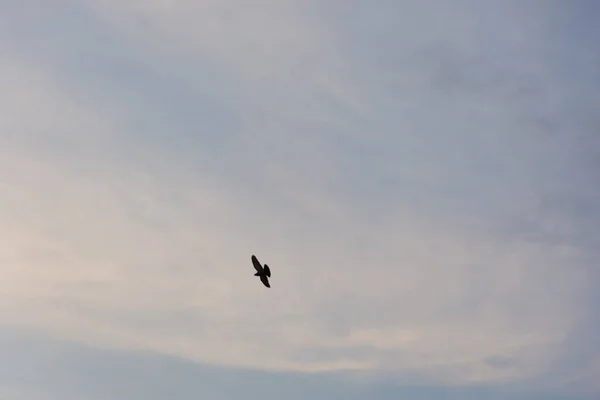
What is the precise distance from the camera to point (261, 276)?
6417 inches
